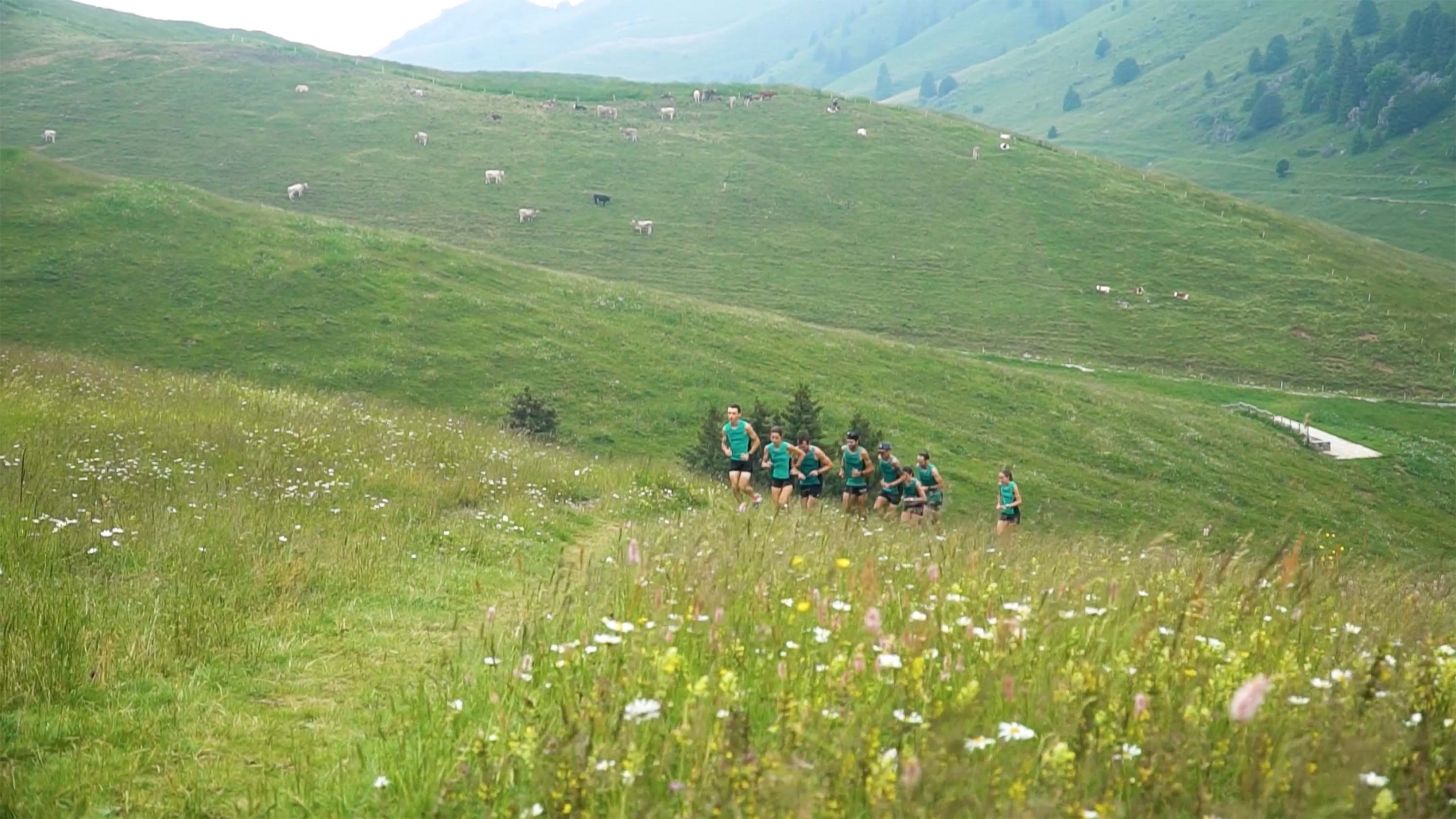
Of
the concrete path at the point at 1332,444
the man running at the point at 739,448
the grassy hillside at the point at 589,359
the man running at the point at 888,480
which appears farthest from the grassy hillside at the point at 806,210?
the man running at the point at 739,448

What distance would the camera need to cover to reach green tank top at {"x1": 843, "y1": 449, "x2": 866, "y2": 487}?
22656 mm

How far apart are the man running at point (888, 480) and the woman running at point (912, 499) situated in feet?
0.40

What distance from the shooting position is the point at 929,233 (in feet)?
301

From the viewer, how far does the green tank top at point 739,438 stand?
22.2 meters

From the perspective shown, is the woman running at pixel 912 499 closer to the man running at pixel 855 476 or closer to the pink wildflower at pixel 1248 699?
the man running at pixel 855 476

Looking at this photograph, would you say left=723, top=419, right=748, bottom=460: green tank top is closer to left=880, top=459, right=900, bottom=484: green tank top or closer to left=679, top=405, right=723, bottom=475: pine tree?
left=880, top=459, right=900, bottom=484: green tank top

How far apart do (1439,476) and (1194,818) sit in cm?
6091

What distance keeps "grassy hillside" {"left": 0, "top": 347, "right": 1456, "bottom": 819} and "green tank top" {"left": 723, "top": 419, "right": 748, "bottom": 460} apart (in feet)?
28.6

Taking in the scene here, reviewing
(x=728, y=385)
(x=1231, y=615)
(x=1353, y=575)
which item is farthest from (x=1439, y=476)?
(x=1231, y=615)

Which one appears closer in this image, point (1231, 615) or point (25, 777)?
point (25, 777)

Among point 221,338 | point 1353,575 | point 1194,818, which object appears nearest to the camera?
point 1194,818

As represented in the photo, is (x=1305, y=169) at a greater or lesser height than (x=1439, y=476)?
greater

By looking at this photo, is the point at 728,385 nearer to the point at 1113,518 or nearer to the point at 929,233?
the point at 1113,518

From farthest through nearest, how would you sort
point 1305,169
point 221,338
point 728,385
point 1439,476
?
1. point 1305,169
2. point 1439,476
3. point 728,385
4. point 221,338
